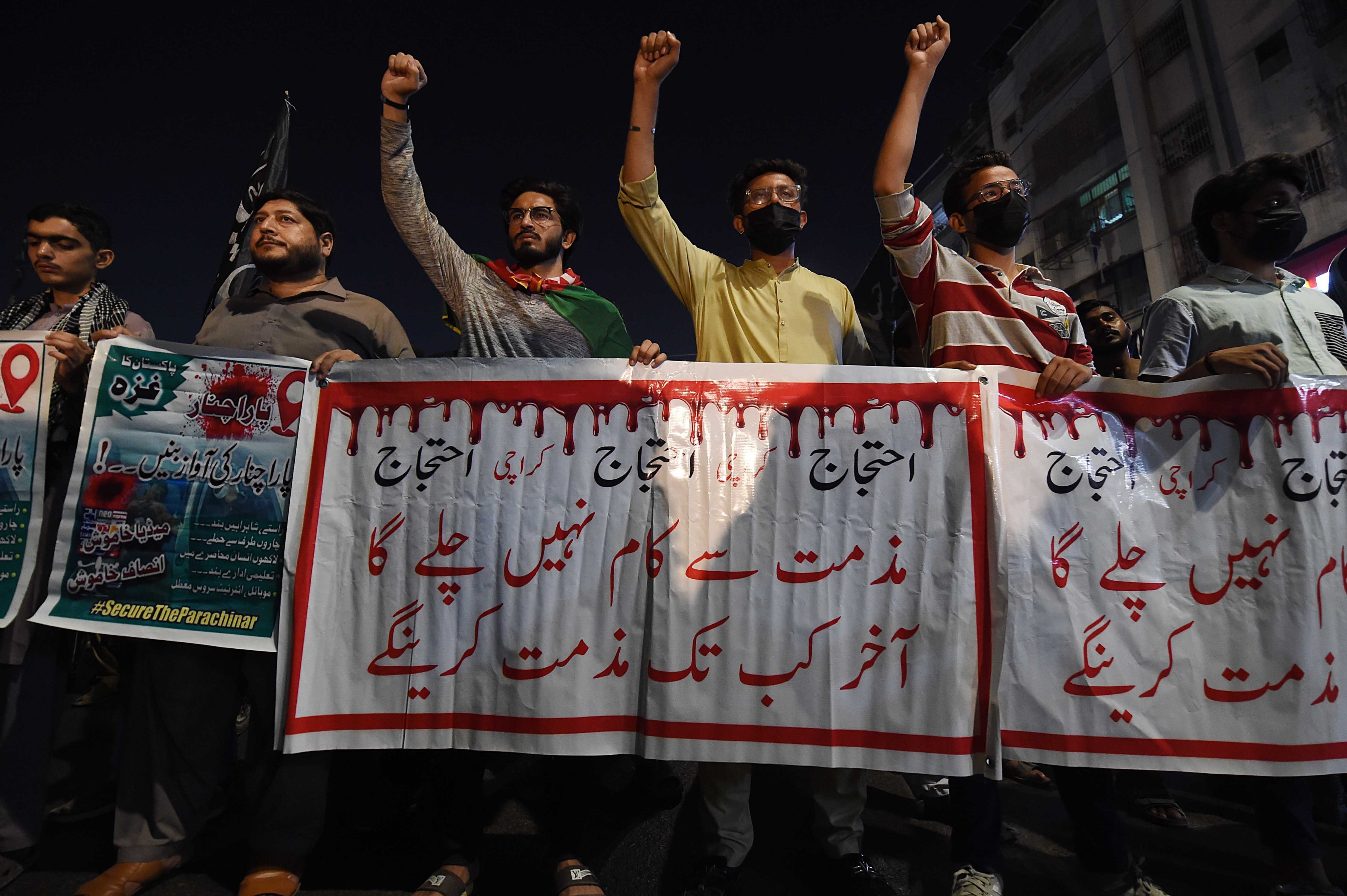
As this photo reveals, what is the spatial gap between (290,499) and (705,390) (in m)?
1.42

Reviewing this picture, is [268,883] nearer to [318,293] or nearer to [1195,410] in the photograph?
[318,293]

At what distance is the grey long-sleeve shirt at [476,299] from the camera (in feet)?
8.10

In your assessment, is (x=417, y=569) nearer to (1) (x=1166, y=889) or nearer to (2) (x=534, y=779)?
(2) (x=534, y=779)

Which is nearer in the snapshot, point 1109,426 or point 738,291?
point 1109,426

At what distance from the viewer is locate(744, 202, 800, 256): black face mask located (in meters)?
2.44

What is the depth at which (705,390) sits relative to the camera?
212 centimetres

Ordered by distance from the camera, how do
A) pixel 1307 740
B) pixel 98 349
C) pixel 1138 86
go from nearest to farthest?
1. pixel 1307 740
2. pixel 98 349
3. pixel 1138 86

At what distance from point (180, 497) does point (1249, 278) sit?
382cm

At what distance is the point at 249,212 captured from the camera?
4.93 m

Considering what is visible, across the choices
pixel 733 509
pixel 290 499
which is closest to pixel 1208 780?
pixel 733 509

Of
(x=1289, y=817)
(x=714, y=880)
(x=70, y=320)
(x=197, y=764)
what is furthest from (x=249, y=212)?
(x=1289, y=817)

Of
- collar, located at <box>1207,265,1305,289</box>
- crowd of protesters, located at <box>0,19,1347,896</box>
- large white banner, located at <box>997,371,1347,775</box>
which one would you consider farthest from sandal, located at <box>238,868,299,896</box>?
collar, located at <box>1207,265,1305,289</box>

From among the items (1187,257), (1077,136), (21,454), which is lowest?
(21,454)

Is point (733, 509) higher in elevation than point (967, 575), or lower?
higher
